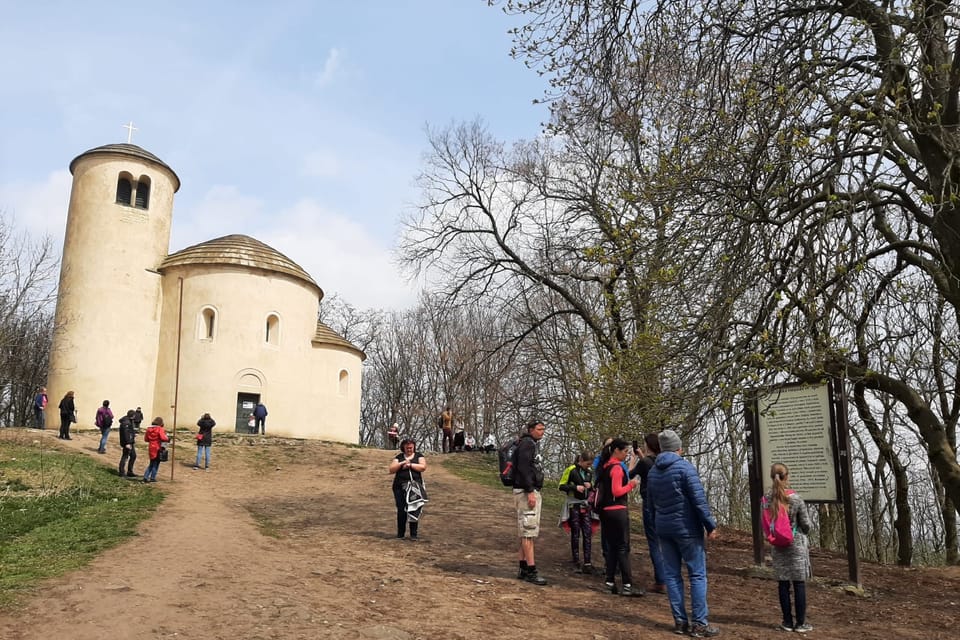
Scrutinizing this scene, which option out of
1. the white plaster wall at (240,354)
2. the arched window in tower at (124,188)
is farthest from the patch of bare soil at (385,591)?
the arched window in tower at (124,188)

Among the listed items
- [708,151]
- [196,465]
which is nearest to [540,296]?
[196,465]

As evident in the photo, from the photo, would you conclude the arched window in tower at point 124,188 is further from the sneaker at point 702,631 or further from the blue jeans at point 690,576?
the sneaker at point 702,631

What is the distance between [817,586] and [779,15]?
7460 mm

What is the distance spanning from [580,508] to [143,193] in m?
29.0

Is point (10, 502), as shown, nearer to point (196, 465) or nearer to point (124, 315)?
point (196, 465)

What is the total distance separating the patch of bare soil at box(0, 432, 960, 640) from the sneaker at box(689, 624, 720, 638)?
0.71ft

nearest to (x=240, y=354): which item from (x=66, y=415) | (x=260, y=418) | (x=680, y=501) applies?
(x=260, y=418)

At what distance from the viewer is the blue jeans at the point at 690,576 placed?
6984 millimetres

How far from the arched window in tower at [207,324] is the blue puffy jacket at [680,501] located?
27545mm

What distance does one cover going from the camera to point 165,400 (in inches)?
1227

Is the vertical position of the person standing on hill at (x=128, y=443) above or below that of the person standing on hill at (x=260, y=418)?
below

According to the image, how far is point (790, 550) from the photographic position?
737 cm

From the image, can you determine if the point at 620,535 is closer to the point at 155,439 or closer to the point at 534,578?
the point at 534,578

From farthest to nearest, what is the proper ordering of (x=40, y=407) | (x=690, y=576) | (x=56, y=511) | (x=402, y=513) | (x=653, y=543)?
1. (x=40, y=407)
2. (x=56, y=511)
3. (x=402, y=513)
4. (x=653, y=543)
5. (x=690, y=576)
